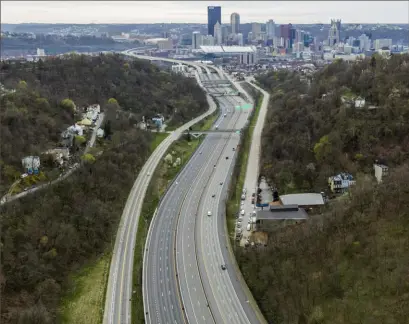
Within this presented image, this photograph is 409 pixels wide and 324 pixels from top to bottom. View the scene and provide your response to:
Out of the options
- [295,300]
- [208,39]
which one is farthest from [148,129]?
[208,39]

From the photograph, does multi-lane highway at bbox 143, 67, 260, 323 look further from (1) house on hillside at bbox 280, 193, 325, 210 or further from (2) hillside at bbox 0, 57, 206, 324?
(1) house on hillside at bbox 280, 193, 325, 210

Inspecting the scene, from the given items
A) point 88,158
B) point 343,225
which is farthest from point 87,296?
point 88,158

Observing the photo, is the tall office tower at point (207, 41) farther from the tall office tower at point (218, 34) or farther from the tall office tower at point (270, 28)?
the tall office tower at point (270, 28)

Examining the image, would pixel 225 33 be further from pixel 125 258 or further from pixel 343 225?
pixel 343 225

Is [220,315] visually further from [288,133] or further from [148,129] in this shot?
[148,129]

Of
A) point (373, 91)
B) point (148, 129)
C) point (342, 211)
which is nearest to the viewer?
point (342, 211)

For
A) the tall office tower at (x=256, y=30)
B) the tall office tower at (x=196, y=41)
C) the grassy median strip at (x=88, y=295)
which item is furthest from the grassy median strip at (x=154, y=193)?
the tall office tower at (x=256, y=30)

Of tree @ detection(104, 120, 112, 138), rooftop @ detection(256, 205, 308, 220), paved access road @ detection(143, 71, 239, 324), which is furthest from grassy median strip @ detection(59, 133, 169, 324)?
tree @ detection(104, 120, 112, 138)
